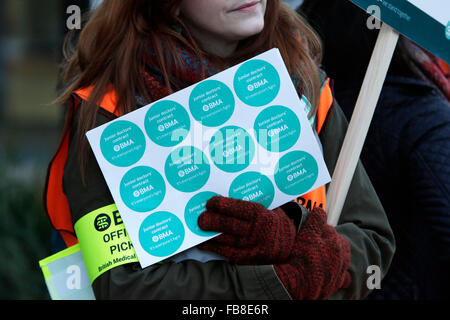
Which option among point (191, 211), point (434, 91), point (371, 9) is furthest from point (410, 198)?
point (191, 211)

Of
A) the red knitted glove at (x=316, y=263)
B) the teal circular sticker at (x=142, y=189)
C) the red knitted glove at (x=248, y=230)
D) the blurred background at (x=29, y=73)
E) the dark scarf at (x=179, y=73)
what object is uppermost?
the blurred background at (x=29, y=73)

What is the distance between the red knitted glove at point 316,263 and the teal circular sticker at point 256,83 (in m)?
0.31

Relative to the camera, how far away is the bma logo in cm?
141

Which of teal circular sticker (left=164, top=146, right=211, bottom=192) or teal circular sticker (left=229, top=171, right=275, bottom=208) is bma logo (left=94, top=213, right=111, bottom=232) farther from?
teal circular sticker (left=229, top=171, right=275, bottom=208)

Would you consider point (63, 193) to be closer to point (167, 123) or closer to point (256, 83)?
point (167, 123)

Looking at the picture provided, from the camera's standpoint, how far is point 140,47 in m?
1.55

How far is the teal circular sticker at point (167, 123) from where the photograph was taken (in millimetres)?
1418

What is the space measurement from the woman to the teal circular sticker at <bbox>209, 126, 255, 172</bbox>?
10 centimetres

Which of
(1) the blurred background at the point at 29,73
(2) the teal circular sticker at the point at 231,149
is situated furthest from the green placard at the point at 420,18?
(1) the blurred background at the point at 29,73

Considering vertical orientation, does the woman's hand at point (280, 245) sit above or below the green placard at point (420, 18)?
below

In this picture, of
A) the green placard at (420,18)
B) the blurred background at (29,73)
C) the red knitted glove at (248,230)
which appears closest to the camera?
the red knitted glove at (248,230)

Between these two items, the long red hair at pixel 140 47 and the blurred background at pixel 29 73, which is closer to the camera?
the long red hair at pixel 140 47

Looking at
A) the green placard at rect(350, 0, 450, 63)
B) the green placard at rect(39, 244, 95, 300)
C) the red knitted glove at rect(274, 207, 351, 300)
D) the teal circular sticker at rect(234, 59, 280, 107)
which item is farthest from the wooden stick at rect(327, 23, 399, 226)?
the green placard at rect(39, 244, 95, 300)

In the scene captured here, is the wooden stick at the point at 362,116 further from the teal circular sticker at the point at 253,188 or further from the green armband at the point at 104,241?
the green armband at the point at 104,241
